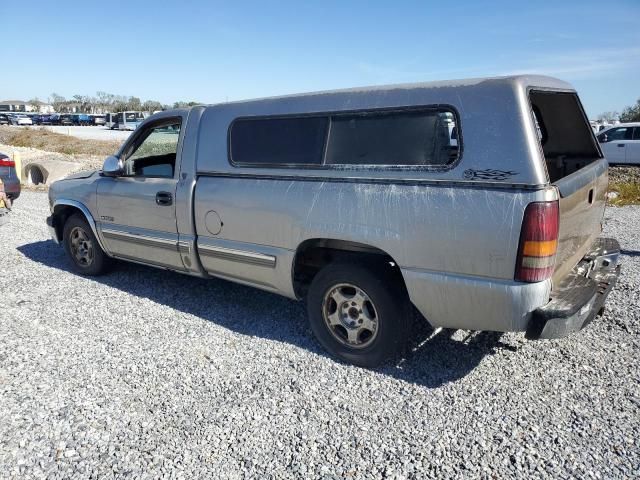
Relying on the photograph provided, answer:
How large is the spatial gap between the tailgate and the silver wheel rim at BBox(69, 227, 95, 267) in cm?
487

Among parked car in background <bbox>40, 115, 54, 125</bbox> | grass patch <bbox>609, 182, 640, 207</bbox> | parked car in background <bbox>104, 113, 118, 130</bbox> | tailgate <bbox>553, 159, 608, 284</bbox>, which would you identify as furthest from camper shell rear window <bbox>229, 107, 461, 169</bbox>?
parked car in background <bbox>40, 115, 54, 125</bbox>

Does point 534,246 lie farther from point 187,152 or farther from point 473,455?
point 187,152

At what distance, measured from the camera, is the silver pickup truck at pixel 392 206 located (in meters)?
2.85

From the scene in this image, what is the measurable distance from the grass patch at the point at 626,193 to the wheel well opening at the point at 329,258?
9.25 meters

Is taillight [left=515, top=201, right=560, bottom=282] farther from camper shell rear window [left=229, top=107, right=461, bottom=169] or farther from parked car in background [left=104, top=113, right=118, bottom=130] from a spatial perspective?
parked car in background [left=104, top=113, right=118, bottom=130]

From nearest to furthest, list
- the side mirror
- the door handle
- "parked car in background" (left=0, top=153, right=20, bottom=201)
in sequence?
the door handle < the side mirror < "parked car in background" (left=0, top=153, right=20, bottom=201)

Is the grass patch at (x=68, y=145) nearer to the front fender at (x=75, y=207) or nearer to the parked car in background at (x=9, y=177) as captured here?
the parked car in background at (x=9, y=177)

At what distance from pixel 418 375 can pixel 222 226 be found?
2.01 metres

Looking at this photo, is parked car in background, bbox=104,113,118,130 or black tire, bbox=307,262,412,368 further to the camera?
parked car in background, bbox=104,113,118,130

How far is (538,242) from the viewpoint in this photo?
2746mm

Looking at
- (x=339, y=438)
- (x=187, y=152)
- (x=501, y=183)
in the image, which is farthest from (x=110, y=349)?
(x=501, y=183)

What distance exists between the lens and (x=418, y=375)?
348 centimetres

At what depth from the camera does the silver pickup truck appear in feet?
9.36

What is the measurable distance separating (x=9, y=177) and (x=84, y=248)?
4.38 metres
